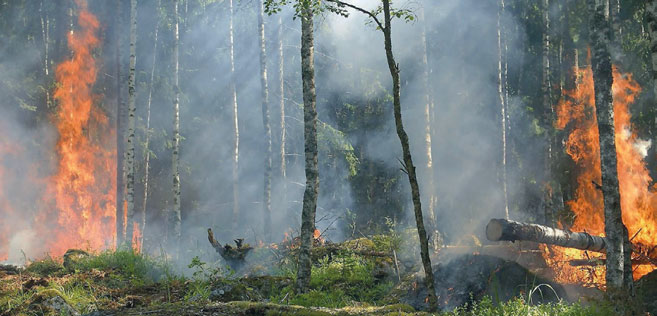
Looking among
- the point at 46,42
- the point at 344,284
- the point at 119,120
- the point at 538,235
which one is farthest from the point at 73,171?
the point at 538,235

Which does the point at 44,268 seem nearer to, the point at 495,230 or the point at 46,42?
the point at 495,230

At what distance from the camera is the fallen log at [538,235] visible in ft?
30.3

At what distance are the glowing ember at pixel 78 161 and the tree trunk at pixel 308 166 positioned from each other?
14.7 m

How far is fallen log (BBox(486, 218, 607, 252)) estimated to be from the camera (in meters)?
9.24

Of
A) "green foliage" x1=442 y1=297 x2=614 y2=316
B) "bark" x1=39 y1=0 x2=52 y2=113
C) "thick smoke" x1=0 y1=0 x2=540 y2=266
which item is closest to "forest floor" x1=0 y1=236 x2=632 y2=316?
"green foliage" x1=442 y1=297 x2=614 y2=316

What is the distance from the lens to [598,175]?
17531 millimetres

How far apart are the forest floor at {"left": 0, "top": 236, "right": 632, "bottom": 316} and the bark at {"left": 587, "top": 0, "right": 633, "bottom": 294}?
96 cm

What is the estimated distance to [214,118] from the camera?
95.3 feet

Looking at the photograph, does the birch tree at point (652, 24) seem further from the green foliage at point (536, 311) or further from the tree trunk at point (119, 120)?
the tree trunk at point (119, 120)

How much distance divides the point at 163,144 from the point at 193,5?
788 centimetres

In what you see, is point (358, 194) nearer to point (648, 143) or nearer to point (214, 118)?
point (214, 118)

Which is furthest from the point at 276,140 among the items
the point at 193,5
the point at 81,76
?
the point at 81,76

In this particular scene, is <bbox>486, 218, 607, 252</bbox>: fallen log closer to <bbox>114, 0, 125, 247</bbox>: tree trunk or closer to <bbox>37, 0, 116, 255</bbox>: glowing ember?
<bbox>114, 0, 125, 247</bbox>: tree trunk

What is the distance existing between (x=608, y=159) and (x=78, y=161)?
67.7 feet
